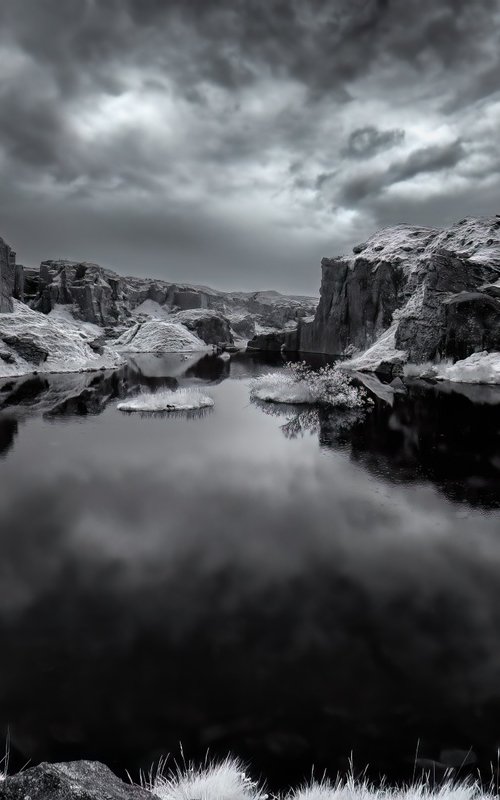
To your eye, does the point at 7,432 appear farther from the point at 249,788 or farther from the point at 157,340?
the point at 157,340

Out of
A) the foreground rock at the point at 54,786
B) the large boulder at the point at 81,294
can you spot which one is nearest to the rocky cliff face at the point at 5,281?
the large boulder at the point at 81,294

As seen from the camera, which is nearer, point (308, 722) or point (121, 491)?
point (308, 722)

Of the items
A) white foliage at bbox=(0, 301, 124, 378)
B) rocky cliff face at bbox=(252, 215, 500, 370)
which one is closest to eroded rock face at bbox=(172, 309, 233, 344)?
rocky cliff face at bbox=(252, 215, 500, 370)

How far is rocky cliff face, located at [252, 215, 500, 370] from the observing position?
5031cm

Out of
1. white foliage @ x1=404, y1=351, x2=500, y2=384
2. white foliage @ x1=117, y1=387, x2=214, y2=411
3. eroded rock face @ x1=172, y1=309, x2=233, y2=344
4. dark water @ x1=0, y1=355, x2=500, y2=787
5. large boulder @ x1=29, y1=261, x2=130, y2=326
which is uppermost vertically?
large boulder @ x1=29, y1=261, x2=130, y2=326

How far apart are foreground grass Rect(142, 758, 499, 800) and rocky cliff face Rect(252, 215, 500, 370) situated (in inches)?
1973

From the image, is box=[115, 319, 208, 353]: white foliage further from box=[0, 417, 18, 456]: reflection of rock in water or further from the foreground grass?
the foreground grass

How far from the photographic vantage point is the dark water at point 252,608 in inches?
222

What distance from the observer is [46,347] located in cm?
5497

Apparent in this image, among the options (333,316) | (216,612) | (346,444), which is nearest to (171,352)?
(333,316)

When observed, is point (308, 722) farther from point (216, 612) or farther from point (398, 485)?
point (398, 485)

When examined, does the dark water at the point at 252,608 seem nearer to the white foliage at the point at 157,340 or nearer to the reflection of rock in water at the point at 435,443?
the reflection of rock in water at the point at 435,443

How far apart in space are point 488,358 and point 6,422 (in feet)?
145

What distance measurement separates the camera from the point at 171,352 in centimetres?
10775
